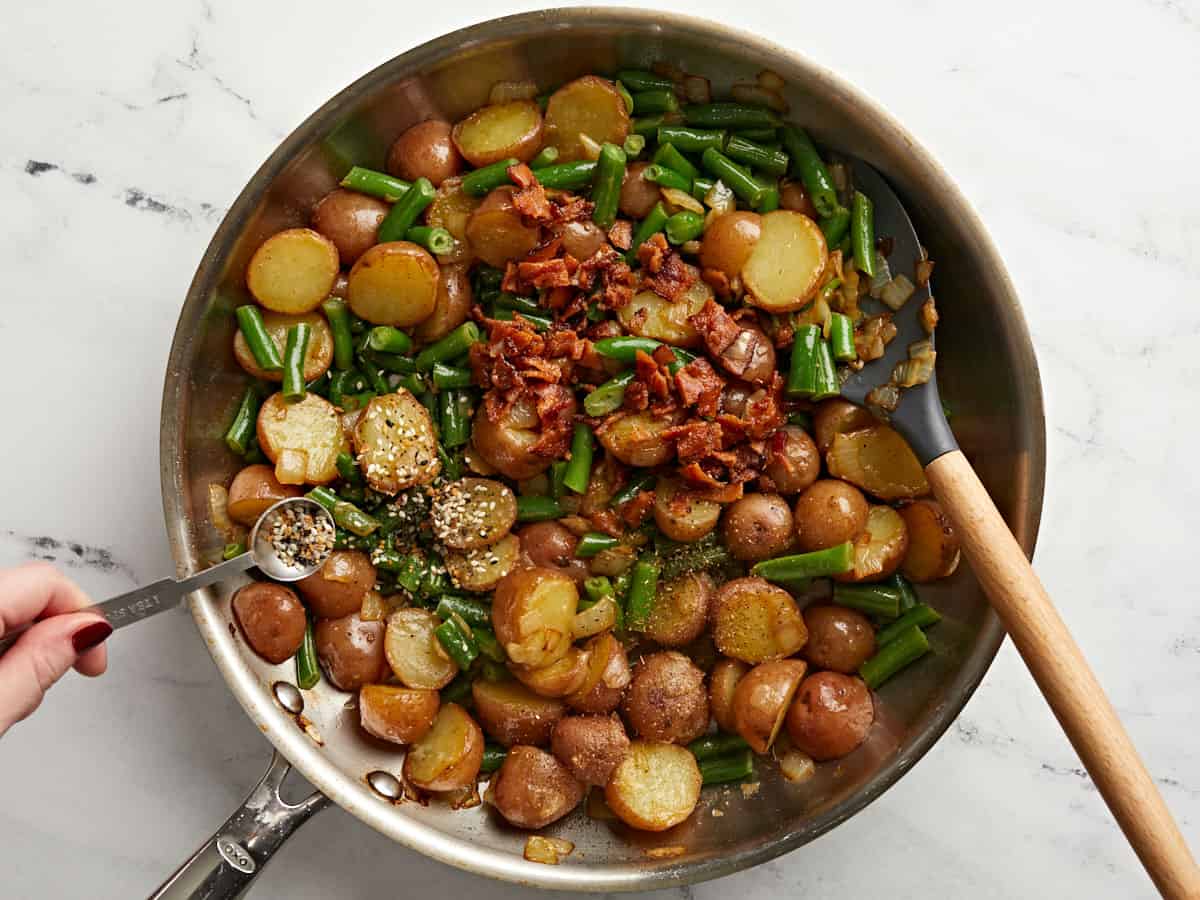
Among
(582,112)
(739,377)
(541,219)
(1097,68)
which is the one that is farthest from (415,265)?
(1097,68)

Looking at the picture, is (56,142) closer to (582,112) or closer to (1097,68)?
(582,112)

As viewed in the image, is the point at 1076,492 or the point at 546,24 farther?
the point at 1076,492

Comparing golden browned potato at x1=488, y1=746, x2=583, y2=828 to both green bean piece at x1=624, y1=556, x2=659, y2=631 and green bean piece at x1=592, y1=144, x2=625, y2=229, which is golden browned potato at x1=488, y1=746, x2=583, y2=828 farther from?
green bean piece at x1=592, y1=144, x2=625, y2=229

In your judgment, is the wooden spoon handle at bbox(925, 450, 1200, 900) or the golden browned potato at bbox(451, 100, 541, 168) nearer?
the wooden spoon handle at bbox(925, 450, 1200, 900)

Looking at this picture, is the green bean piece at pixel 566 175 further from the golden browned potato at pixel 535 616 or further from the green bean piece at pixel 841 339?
the golden browned potato at pixel 535 616

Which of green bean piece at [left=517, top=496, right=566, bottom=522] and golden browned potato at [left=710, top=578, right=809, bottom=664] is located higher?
green bean piece at [left=517, top=496, right=566, bottom=522]

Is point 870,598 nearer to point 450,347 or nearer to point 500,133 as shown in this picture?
point 450,347

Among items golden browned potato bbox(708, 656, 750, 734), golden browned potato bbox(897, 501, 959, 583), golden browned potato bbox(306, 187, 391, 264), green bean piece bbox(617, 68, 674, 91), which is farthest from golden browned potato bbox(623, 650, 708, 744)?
green bean piece bbox(617, 68, 674, 91)
